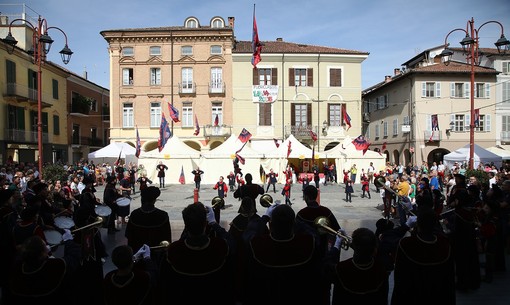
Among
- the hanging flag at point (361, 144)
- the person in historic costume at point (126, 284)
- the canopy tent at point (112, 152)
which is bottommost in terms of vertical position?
the person in historic costume at point (126, 284)

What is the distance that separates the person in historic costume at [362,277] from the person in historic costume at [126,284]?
1.60m

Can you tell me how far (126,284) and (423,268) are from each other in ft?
8.91

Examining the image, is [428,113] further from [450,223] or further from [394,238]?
[394,238]

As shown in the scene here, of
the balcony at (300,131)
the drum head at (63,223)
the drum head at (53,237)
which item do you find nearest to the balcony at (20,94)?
the balcony at (300,131)

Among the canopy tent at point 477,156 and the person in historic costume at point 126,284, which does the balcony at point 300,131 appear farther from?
the person in historic costume at point 126,284

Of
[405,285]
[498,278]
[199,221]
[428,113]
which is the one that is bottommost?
[498,278]

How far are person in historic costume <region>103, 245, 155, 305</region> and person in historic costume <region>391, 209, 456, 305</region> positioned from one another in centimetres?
235

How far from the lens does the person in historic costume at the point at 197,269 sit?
3023 mm

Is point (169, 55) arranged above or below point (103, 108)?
above

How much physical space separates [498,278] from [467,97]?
3092 centimetres

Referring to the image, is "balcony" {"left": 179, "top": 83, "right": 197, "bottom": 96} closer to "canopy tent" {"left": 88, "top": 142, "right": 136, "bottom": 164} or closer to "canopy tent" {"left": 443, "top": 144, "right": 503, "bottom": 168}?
"canopy tent" {"left": 88, "top": 142, "right": 136, "bottom": 164}

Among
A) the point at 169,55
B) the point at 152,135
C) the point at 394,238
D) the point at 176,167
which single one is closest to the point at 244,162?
the point at 176,167

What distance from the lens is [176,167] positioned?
26.2m

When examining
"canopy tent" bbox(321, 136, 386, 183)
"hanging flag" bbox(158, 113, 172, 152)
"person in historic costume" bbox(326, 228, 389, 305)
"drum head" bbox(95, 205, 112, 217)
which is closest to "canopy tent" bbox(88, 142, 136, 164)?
"hanging flag" bbox(158, 113, 172, 152)
